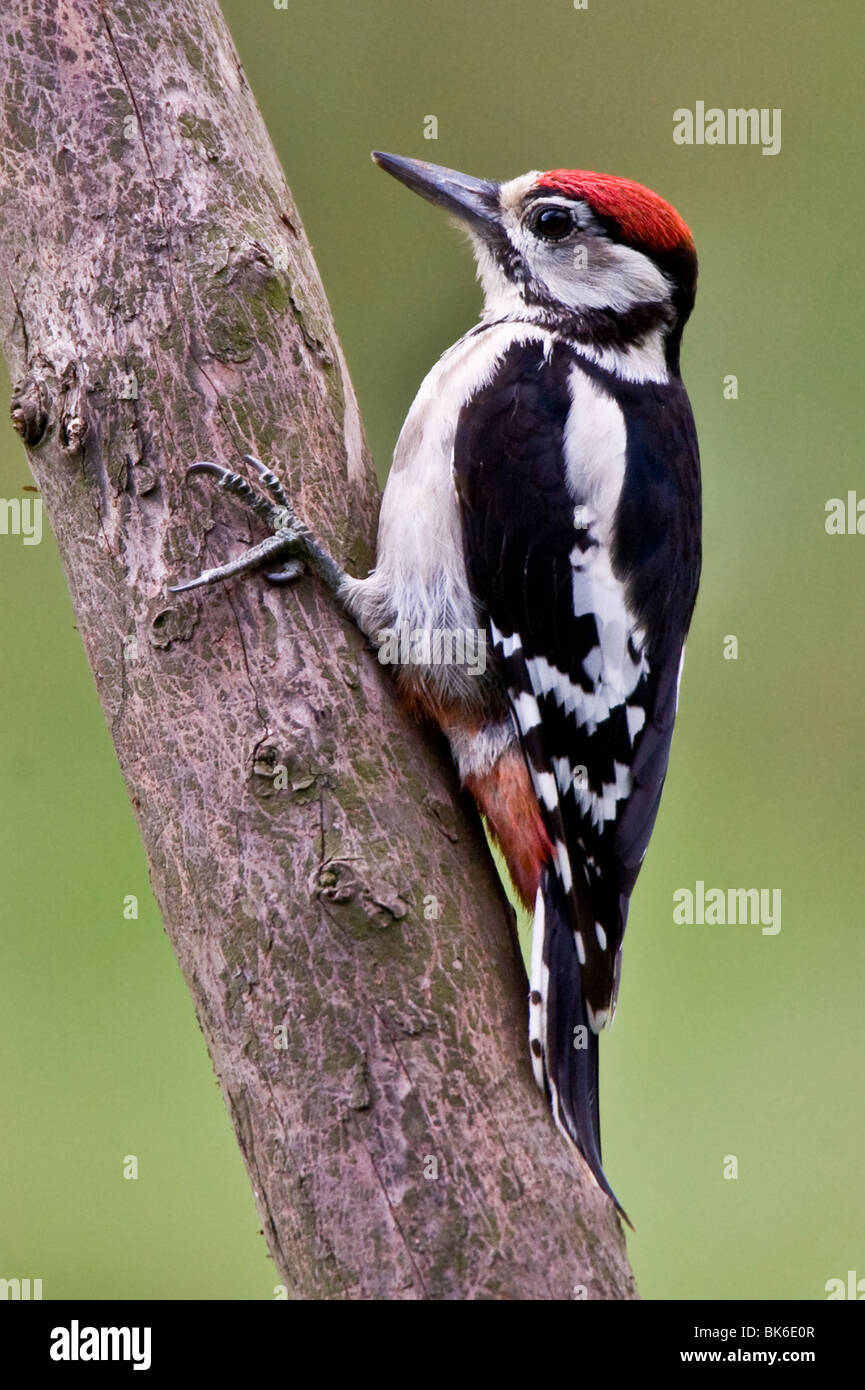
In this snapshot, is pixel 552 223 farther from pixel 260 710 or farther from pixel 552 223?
pixel 260 710

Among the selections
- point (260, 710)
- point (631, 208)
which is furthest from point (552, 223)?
point (260, 710)

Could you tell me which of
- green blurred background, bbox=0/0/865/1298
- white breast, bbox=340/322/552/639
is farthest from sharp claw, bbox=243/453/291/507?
green blurred background, bbox=0/0/865/1298

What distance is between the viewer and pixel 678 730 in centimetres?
333

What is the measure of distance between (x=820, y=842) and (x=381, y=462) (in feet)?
4.60

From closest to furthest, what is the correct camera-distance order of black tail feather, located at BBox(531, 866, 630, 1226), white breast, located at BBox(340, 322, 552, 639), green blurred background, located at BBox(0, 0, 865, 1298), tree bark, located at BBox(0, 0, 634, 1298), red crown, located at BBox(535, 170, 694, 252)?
1. tree bark, located at BBox(0, 0, 634, 1298)
2. black tail feather, located at BBox(531, 866, 630, 1226)
3. white breast, located at BBox(340, 322, 552, 639)
4. red crown, located at BBox(535, 170, 694, 252)
5. green blurred background, located at BBox(0, 0, 865, 1298)

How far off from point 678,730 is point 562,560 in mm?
1808

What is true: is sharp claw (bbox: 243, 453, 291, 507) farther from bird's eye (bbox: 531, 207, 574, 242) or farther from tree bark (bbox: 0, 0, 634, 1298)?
bird's eye (bbox: 531, 207, 574, 242)

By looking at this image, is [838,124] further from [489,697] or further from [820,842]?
[489,697]

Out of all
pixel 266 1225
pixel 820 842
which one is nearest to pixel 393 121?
pixel 820 842

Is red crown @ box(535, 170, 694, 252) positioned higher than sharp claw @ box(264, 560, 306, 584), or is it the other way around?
red crown @ box(535, 170, 694, 252)

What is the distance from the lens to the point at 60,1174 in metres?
2.55

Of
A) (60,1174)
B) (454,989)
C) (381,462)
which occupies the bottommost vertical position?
(60,1174)

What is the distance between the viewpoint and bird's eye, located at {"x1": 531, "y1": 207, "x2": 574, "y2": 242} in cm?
184
